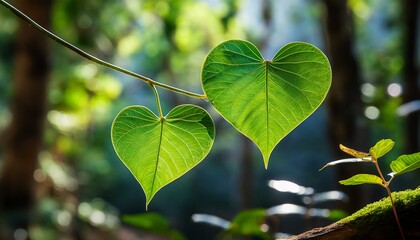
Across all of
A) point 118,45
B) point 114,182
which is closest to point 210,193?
point 114,182

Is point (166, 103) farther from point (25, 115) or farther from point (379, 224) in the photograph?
point (379, 224)

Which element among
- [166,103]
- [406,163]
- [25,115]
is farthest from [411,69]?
[166,103]

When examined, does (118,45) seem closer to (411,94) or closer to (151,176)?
(411,94)

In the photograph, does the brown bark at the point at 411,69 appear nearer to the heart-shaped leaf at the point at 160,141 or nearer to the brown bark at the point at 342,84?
the brown bark at the point at 342,84

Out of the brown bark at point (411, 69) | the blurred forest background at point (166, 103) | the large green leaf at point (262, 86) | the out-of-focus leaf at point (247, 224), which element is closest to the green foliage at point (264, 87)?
the large green leaf at point (262, 86)

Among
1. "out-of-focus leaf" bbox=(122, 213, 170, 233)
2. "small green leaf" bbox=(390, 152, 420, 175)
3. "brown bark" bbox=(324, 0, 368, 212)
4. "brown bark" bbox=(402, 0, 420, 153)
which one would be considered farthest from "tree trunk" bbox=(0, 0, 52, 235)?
"small green leaf" bbox=(390, 152, 420, 175)
